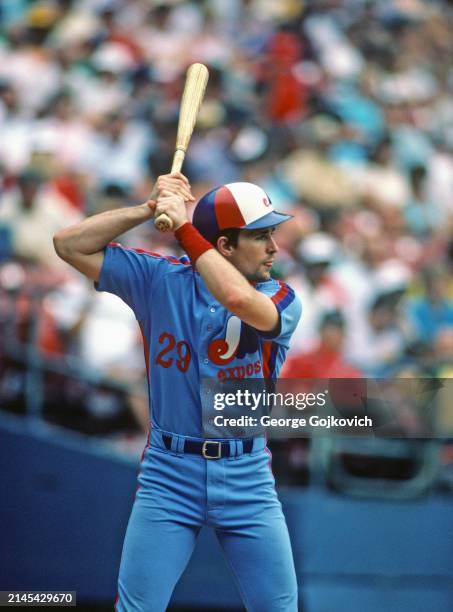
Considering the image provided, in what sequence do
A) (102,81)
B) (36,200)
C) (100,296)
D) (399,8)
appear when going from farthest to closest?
(399,8) < (102,81) < (36,200) < (100,296)

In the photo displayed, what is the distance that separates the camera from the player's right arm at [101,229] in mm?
2570

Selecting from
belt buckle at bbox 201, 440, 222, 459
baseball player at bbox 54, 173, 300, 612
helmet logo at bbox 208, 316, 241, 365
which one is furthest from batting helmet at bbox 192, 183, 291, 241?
belt buckle at bbox 201, 440, 222, 459

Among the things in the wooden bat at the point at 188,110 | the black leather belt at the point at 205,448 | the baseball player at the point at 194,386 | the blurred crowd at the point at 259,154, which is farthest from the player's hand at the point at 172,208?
the blurred crowd at the point at 259,154

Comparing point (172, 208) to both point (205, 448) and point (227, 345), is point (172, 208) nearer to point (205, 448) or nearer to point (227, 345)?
point (227, 345)

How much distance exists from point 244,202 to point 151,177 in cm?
353

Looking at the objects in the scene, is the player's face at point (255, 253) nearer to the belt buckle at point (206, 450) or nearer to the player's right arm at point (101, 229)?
the player's right arm at point (101, 229)

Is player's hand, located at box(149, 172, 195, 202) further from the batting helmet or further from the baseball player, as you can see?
the batting helmet

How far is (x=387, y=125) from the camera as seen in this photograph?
7.42 metres

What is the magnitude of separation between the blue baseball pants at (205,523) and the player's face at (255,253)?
1.49 ft

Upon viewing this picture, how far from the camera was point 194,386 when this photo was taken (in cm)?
265

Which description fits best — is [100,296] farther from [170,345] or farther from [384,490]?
[170,345]

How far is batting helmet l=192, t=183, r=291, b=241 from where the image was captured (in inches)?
104

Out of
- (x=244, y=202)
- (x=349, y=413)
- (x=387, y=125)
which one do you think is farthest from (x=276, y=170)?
(x=244, y=202)

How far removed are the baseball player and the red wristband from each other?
4 centimetres
